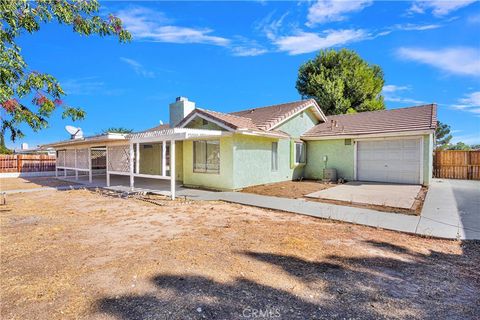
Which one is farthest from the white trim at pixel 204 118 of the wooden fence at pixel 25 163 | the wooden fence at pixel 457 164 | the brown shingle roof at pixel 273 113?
the wooden fence at pixel 25 163

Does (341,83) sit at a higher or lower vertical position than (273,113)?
higher

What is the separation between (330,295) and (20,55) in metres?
6.00

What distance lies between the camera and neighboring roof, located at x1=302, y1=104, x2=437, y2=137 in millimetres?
13745

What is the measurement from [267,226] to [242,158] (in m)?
6.10

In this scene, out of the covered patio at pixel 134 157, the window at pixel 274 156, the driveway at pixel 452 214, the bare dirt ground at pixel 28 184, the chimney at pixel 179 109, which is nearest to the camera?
the driveway at pixel 452 214

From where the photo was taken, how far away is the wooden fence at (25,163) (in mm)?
23266

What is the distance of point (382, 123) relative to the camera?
50.9ft

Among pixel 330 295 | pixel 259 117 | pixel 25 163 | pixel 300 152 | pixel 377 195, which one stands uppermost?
pixel 259 117

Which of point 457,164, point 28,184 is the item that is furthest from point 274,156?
point 28,184

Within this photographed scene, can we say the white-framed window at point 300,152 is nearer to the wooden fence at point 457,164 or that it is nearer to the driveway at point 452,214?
the driveway at point 452,214

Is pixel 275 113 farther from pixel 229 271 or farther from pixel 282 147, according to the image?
pixel 229 271

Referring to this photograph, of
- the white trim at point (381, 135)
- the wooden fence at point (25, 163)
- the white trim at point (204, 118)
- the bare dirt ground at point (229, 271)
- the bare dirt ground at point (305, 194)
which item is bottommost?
the bare dirt ground at point (229, 271)

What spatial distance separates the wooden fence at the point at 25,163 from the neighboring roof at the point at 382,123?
84.4ft

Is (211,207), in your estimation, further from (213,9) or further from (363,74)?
(363,74)
